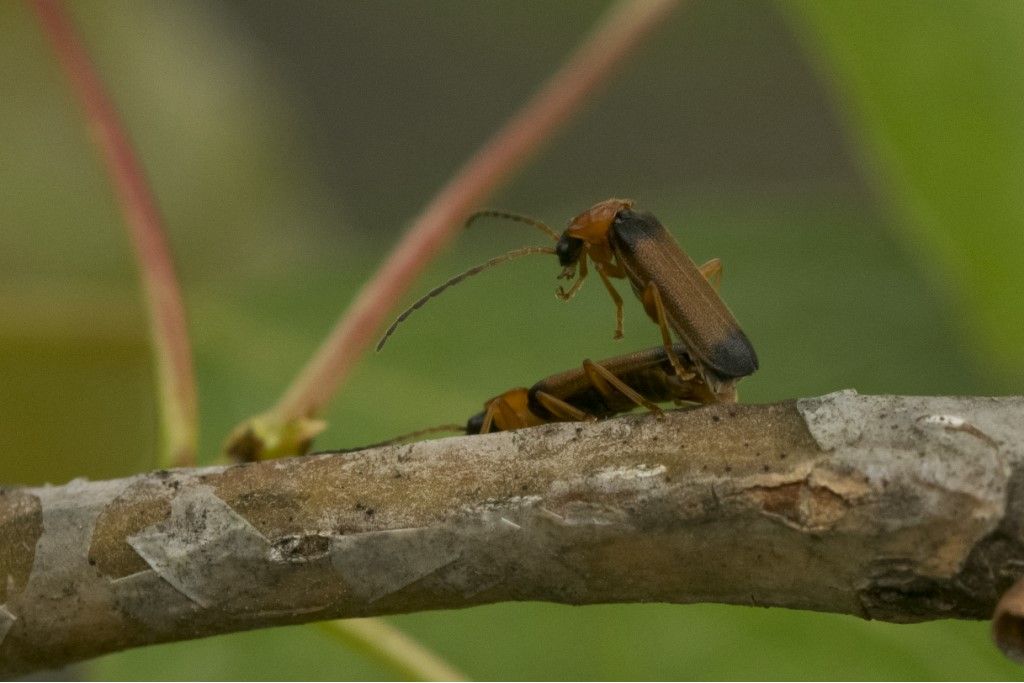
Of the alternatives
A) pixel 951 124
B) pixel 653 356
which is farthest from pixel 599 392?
pixel 951 124

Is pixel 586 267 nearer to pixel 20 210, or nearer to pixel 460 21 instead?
pixel 20 210

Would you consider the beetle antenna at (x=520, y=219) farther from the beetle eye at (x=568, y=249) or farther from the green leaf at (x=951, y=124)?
the green leaf at (x=951, y=124)

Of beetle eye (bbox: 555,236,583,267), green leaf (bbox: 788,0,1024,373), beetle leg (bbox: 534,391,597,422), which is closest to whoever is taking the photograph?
beetle leg (bbox: 534,391,597,422)

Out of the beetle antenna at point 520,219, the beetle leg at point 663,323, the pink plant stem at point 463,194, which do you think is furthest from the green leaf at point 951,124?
the beetle leg at point 663,323

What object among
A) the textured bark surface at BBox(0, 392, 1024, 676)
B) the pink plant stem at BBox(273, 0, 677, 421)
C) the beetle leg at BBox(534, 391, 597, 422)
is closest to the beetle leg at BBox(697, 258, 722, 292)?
the beetle leg at BBox(534, 391, 597, 422)

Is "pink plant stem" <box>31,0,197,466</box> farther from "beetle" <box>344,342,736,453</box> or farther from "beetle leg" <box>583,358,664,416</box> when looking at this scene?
"beetle leg" <box>583,358,664,416</box>

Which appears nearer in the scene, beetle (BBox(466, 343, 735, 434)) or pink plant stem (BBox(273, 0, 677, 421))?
beetle (BBox(466, 343, 735, 434))
